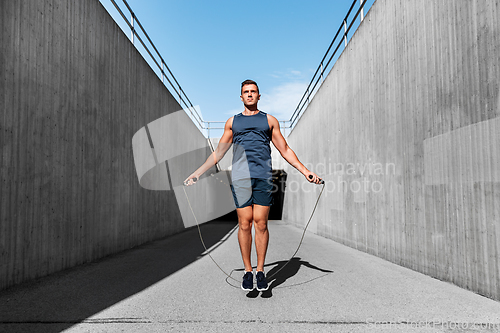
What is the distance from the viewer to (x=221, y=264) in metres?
5.73

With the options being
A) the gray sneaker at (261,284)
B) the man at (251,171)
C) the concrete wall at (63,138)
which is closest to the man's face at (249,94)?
the man at (251,171)

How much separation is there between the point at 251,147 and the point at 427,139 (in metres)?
2.28

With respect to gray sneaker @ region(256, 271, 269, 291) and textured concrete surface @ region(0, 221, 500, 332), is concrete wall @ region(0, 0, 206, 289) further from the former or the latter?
gray sneaker @ region(256, 271, 269, 291)

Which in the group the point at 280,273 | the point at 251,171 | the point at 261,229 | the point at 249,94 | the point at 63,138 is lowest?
the point at 280,273

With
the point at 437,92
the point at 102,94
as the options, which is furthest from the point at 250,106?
the point at 102,94

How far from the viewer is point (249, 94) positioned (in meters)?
3.96

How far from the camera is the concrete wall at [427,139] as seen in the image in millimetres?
3623

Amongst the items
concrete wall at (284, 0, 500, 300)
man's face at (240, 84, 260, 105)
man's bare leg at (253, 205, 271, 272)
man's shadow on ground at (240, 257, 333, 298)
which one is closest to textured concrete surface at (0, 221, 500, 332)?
man's shadow on ground at (240, 257, 333, 298)

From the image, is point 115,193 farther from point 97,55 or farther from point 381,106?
point 381,106

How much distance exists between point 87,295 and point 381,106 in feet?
16.4

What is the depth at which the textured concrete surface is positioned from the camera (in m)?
2.79

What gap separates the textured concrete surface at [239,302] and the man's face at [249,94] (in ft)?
6.27

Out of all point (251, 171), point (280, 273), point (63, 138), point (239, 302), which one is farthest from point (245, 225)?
point (63, 138)

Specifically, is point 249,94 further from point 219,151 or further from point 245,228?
point 245,228
